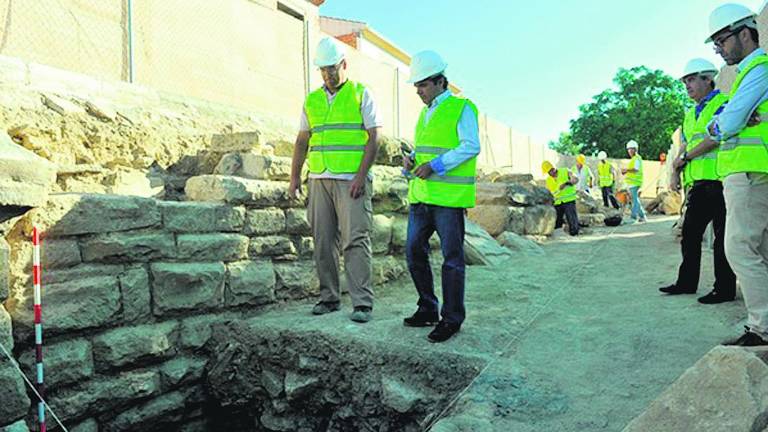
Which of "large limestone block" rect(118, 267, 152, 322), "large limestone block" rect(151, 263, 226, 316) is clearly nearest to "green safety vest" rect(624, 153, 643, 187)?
"large limestone block" rect(151, 263, 226, 316)

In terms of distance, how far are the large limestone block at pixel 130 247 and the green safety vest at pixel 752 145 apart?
3327 millimetres

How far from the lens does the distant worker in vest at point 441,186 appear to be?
3.23m

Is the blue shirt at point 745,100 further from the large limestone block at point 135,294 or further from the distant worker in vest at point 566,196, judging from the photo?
the distant worker in vest at point 566,196

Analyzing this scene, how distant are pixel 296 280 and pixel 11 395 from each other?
2052mm

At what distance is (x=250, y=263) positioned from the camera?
4.06m

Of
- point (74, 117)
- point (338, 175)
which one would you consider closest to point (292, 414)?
point (338, 175)

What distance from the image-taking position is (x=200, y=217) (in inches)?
149

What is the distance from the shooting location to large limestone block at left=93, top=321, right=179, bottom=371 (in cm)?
324

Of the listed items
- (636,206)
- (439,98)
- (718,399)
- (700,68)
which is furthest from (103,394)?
(636,206)

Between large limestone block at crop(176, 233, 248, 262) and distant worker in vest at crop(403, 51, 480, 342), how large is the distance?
131 centimetres

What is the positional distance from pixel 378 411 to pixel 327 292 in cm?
109

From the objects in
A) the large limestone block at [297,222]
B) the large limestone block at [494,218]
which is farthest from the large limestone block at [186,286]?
the large limestone block at [494,218]

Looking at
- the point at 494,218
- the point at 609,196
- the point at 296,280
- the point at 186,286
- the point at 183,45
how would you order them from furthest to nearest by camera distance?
the point at 609,196 < the point at 494,218 < the point at 183,45 < the point at 296,280 < the point at 186,286

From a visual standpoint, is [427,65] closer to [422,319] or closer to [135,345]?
[422,319]
